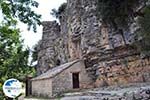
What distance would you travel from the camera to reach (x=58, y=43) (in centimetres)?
3378

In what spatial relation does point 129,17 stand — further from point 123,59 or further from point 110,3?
point 123,59

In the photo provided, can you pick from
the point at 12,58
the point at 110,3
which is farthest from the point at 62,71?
the point at 110,3

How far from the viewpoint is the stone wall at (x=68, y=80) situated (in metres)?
22.6

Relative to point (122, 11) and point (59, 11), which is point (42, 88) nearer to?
point (122, 11)

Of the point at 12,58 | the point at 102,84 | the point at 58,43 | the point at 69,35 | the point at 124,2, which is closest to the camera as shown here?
the point at 124,2

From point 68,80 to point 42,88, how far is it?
2597 mm

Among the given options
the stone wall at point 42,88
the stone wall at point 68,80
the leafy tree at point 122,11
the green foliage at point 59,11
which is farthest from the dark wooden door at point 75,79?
the green foliage at point 59,11

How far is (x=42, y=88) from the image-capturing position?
24422mm

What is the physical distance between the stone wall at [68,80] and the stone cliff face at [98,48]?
63 centimetres

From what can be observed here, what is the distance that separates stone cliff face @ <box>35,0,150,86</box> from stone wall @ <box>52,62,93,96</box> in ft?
2.07

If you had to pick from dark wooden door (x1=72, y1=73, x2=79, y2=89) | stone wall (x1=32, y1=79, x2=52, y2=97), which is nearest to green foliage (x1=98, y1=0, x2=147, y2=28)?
stone wall (x1=32, y1=79, x2=52, y2=97)

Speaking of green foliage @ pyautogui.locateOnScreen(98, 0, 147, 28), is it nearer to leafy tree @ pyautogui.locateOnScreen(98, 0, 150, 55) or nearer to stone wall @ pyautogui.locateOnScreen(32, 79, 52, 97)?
leafy tree @ pyautogui.locateOnScreen(98, 0, 150, 55)

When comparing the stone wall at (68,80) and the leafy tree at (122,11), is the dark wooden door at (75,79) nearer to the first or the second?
the stone wall at (68,80)

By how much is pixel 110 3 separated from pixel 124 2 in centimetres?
101
